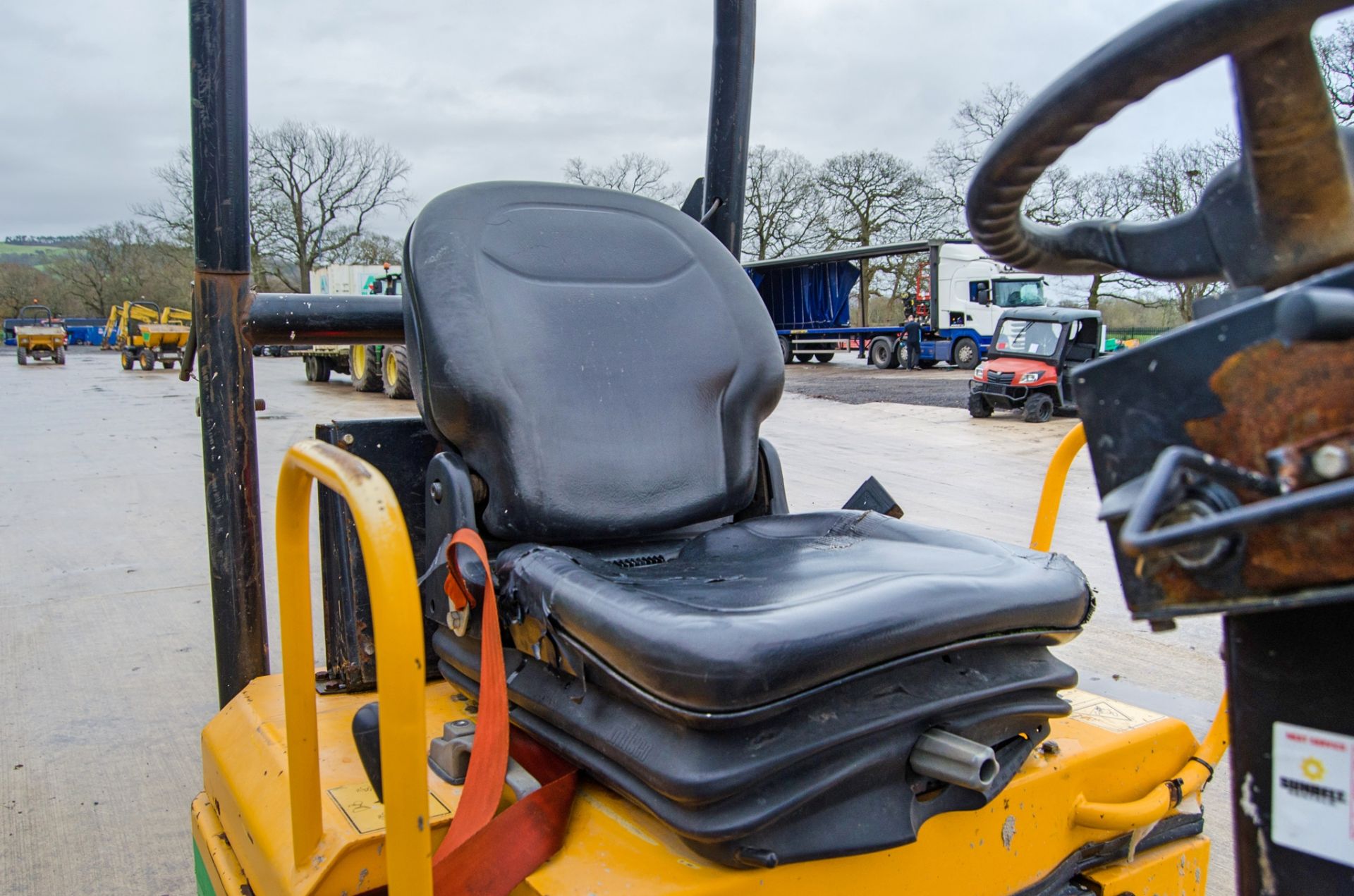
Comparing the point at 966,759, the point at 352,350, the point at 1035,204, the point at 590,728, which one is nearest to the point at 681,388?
the point at 590,728

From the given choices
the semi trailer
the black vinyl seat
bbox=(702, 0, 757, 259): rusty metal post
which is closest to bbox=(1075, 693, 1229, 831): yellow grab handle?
the black vinyl seat

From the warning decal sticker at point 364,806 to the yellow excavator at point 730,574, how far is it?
0.4 inches

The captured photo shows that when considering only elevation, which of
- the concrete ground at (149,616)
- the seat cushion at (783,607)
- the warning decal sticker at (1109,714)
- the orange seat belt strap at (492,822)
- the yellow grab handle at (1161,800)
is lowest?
the concrete ground at (149,616)

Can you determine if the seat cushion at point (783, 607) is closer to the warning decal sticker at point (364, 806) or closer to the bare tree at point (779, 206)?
the warning decal sticker at point (364, 806)

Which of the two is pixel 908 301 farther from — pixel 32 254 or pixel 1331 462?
pixel 32 254

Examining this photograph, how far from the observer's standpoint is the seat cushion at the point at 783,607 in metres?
1.15

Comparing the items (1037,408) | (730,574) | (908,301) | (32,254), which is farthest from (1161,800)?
(32,254)

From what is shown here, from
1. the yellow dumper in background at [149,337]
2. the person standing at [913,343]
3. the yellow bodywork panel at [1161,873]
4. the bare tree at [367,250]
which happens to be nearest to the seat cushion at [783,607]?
the yellow bodywork panel at [1161,873]

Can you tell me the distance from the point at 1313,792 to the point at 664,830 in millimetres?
755

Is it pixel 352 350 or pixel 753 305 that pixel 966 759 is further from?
pixel 352 350

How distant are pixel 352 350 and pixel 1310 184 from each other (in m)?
19.2

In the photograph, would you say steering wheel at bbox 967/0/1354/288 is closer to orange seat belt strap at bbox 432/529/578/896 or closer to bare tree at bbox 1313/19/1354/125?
orange seat belt strap at bbox 432/529/578/896

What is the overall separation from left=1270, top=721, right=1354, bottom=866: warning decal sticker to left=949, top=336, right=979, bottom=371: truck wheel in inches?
870

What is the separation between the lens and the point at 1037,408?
39.4 ft
